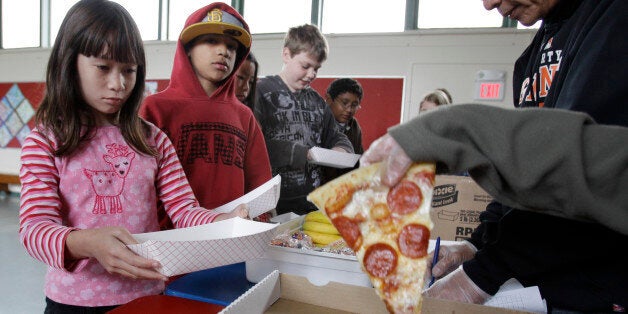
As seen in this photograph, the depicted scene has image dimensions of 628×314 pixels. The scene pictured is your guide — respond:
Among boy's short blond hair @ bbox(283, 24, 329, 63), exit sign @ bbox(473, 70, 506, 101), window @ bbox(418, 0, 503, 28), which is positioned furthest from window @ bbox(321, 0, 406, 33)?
boy's short blond hair @ bbox(283, 24, 329, 63)

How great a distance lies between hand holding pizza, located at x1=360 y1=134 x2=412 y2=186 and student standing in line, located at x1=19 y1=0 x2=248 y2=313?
555 mm

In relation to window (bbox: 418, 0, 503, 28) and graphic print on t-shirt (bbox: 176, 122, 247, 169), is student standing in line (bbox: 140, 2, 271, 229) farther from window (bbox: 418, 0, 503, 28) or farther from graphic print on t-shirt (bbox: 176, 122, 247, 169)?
window (bbox: 418, 0, 503, 28)

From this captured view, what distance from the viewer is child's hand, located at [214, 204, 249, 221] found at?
3.44 ft

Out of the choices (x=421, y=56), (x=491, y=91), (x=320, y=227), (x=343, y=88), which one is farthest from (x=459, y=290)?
(x=421, y=56)

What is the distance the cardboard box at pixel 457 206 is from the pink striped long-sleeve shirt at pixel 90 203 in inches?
42.9

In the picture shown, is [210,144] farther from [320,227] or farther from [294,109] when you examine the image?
[294,109]

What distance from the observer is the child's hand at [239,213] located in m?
1.05

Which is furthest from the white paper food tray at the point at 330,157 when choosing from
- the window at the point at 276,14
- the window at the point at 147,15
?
the window at the point at 147,15

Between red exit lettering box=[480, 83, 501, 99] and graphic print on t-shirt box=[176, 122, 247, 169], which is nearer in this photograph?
graphic print on t-shirt box=[176, 122, 247, 169]

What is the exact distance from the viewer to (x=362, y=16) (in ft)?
14.5

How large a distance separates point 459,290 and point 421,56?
367 centimetres

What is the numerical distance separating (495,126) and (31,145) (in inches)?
38.3


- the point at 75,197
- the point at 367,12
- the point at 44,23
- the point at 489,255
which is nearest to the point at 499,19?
the point at 367,12

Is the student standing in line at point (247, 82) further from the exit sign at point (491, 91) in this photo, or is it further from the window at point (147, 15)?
the window at point (147, 15)
